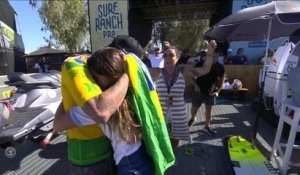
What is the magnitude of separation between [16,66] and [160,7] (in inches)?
457

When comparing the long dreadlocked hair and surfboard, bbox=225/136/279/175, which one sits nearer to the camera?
the long dreadlocked hair

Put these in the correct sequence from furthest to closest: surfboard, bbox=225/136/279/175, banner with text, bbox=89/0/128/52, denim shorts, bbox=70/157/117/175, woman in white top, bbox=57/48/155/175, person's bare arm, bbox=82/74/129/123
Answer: banner with text, bbox=89/0/128/52, surfboard, bbox=225/136/279/175, denim shorts, bbox=70/157/117/175, woman in white top, bbox=57/48/155/175, person's bare arm, bbox=82/74/129/123

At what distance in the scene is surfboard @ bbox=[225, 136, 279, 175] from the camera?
3.63 meters

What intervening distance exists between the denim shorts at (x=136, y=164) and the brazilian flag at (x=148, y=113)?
6 cm

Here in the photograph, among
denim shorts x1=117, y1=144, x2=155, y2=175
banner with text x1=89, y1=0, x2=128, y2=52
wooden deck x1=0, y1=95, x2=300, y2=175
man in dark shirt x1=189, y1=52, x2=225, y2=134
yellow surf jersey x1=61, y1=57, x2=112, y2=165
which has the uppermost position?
banner with text x1=89, y1=0, x2=128, y2=52

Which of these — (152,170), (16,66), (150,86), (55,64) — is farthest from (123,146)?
Result: (55,64)

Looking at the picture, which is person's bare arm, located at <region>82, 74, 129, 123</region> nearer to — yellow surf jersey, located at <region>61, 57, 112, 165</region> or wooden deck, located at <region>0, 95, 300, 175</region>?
yellow surf jersey, located at <region>61, 57, 112, 165</region>

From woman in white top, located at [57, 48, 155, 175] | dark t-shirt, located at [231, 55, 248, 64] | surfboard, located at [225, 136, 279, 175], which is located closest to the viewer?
woman in white top, located at [57, 48, 155, 175]

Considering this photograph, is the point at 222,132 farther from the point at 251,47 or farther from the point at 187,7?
the point at 187,7

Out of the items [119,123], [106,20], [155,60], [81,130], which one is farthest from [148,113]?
[106,20]

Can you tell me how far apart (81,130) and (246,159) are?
3.05 m

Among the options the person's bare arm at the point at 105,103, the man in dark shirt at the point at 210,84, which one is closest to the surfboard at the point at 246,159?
the man in dark shirt at the point at 210,84

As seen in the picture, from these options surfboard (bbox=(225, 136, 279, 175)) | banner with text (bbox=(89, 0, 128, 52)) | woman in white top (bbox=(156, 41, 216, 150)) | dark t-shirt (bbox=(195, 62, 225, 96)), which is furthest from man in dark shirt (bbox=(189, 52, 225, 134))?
banner with text (bbox=(89, 0, 128, 52))

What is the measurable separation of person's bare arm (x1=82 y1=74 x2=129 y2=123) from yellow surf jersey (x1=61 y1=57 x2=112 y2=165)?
48 millimetres
